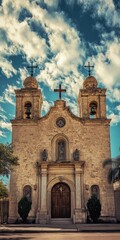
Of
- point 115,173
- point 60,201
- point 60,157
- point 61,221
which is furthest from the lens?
point 60,157

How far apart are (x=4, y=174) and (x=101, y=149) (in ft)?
32.7

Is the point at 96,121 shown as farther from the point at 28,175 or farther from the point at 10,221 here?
the point at 10,221

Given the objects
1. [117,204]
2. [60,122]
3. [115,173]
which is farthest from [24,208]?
[60,122]

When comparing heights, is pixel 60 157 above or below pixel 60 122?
below

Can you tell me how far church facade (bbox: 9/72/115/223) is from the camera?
2517cm

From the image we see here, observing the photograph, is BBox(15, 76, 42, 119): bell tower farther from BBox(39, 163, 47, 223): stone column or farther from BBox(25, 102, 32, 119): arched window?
BBox(39, 163, 47, 223): stone column

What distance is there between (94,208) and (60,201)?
3004mm

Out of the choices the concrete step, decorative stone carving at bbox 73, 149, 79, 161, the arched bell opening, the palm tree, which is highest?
the arched bell opening

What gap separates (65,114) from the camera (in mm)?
28078

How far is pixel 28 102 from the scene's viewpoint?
29094 mm

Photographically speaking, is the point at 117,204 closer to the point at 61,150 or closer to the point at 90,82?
the point at 61,150

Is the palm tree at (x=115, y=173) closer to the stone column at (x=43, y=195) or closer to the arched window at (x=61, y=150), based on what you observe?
the arched window at (x=61, y=150)

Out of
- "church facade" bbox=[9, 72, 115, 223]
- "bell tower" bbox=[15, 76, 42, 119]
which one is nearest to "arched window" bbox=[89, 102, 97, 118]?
"church facade" bbox=[9, 72, 115, 223]

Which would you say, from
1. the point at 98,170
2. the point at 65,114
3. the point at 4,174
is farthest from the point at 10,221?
the point at 65,114
